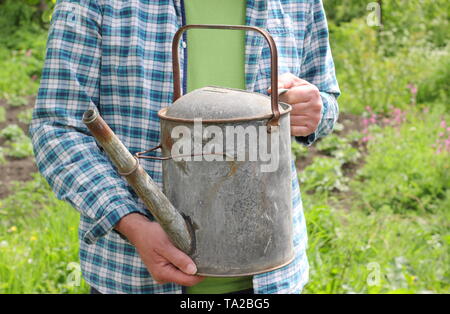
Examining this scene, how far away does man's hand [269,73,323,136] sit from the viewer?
1690 millimetres

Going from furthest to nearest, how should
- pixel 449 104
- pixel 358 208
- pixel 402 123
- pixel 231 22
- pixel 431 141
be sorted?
pixel 449 104, pixel 402 123, pixel 431 141, pixel 358 208, pixel 231 22

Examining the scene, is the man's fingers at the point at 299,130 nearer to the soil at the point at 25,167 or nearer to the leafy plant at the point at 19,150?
the soil at the point at 25,167

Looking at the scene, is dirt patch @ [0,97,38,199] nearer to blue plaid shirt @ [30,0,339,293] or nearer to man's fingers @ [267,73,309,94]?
blue plaid shirt @ [30,0,339,293]

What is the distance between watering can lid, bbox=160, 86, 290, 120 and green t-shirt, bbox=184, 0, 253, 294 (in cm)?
34

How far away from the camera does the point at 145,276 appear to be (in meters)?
1.81

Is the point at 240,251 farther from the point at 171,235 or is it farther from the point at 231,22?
the point at 231,22

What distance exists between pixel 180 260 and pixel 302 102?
0.59m

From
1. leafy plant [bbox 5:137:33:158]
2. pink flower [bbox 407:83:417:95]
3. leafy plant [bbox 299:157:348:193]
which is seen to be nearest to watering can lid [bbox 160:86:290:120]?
leafy plant [bbox 299:157:348:193]

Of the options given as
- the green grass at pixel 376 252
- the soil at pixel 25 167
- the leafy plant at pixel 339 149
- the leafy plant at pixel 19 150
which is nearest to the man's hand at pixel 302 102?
the green grass at pixel 376 252

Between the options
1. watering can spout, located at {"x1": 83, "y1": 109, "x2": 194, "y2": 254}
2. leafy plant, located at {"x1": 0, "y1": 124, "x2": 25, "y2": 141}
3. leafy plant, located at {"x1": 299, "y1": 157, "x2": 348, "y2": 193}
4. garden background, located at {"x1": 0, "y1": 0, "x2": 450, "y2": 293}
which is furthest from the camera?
leafy plant, located at {"x1": 0, "y1": 124, "x2": 25, "y2": 141}

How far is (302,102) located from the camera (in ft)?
5.68

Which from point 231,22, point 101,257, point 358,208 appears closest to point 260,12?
point 231,22
